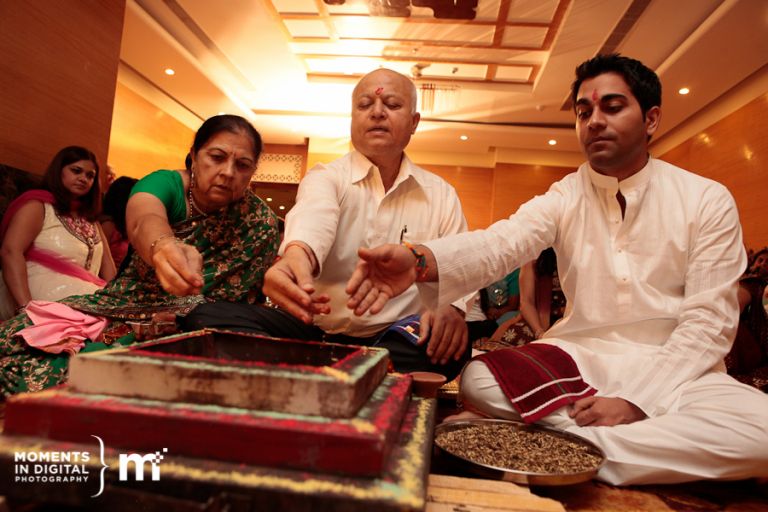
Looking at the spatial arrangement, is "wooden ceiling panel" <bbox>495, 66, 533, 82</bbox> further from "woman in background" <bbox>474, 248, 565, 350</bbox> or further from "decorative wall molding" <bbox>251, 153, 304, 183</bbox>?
"decorative wall molding" <bbox>251, 153, 304, 183</bbox>

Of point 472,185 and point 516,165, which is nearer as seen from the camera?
point 516,165

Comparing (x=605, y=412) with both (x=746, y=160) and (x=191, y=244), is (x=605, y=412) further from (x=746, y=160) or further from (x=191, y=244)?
(x=746, y=160)

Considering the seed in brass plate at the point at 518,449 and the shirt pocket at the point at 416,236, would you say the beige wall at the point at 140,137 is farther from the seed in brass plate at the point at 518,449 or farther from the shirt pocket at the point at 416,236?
the seed in brass plate at the point at 518,449

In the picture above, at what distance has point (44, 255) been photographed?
2.88 m

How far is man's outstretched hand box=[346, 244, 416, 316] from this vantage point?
126 cm

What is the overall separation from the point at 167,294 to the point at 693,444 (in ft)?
7.00

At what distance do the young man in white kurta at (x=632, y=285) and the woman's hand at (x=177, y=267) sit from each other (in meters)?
0.43

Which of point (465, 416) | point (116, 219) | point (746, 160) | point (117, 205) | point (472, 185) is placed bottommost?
point (465, 416)

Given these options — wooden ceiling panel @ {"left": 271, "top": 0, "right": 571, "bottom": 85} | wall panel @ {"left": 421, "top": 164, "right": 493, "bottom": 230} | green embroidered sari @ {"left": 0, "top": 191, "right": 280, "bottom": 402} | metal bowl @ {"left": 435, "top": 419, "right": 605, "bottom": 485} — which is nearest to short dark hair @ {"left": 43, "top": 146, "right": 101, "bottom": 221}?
green embroidered sari @ {"left": 0, "top": 191, "right": 280, "bottom": 402}

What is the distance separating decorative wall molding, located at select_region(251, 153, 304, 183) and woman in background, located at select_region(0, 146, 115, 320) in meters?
7.36

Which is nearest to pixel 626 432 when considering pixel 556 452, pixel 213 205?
pixel 556 452

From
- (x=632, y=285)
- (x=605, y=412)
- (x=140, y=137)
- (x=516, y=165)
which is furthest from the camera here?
(x=516, y=165)

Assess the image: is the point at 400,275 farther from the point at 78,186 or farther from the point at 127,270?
the point at 78,186

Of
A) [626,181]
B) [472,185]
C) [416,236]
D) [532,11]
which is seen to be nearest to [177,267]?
[416,236]
